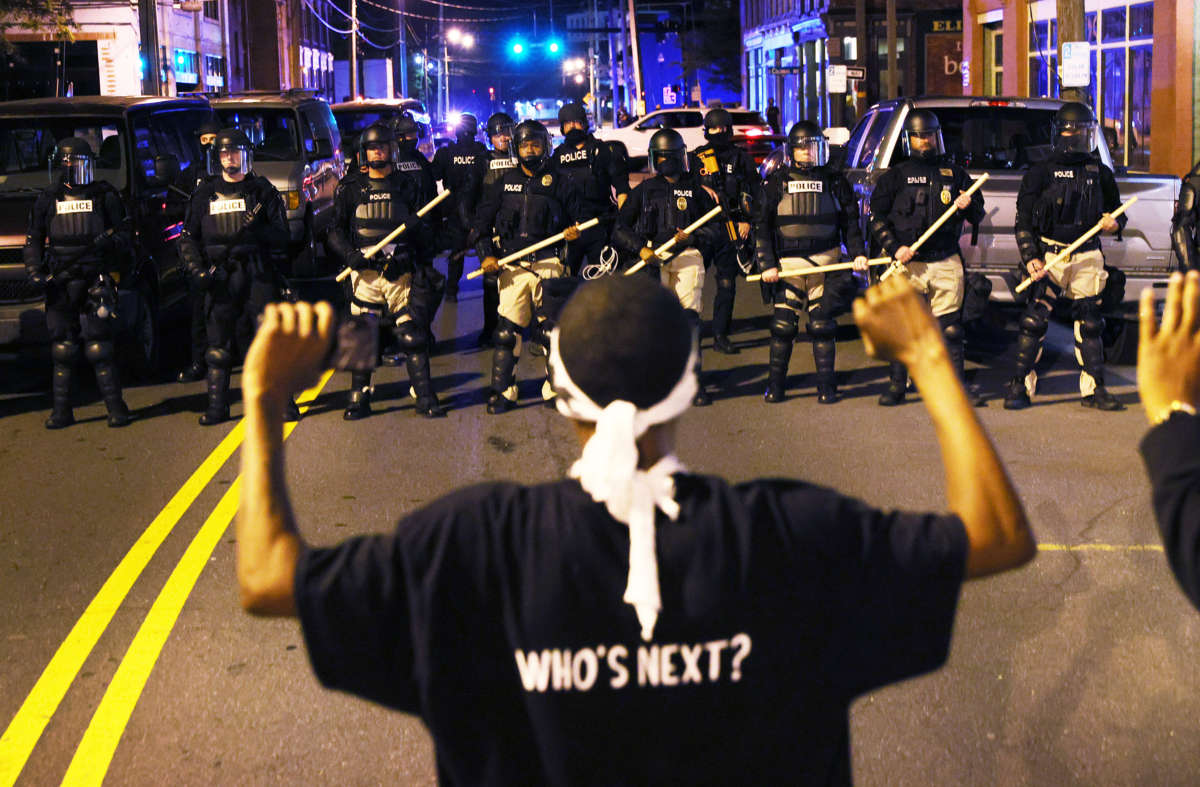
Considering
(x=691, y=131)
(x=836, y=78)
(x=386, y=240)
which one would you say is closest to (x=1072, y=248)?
(x=386, y=240)

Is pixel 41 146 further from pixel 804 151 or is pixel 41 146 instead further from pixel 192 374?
pixel 804 151

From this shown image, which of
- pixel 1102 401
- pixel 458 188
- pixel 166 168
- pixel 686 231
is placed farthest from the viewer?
pixel 458 188

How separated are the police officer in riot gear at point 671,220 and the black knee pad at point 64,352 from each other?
382 centimetres

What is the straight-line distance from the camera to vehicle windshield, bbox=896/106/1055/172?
13102mm

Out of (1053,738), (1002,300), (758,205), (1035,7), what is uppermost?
(1035,7)

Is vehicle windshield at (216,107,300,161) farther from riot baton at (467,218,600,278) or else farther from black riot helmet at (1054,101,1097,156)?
black riot helmet at (1054,101,1097,156)

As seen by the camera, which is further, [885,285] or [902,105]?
[902,105]

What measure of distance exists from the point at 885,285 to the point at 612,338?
0.42m

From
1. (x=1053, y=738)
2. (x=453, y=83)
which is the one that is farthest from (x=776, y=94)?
(x=453, y=83)

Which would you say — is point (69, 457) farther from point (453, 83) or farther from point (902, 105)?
point (453, 83)

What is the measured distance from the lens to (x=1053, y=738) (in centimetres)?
485

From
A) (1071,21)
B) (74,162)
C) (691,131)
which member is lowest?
(74,162)

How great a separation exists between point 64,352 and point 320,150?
690 centimetres

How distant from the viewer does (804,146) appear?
413 inches
